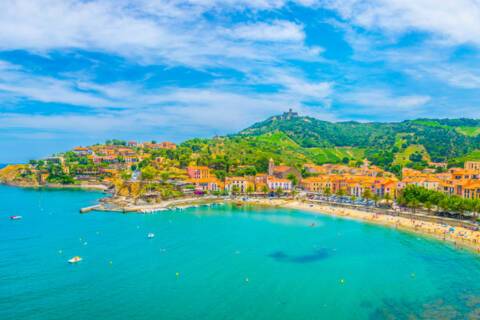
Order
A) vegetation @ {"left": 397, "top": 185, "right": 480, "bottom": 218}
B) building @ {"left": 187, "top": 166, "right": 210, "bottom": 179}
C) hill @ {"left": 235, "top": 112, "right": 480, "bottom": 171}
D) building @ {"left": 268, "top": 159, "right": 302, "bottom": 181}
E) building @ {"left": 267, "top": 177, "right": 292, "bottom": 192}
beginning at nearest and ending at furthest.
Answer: vegetation @ {"left": 397, "top": 185, "right": 480, "bottom": 218}
building @ {"left": 267, "top": 177, "right": 292, "bottom": 192}
building @ {"left": 187, "top": 166, "right": 210, "bottom": 179}
building @ {"left": 268, "top": 159, "right": 302, "bottom": 181}
hill @ {"left": 235, "top": 112, "right": 480, "bottom": 171}

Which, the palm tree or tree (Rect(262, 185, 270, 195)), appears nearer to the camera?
the palm tree

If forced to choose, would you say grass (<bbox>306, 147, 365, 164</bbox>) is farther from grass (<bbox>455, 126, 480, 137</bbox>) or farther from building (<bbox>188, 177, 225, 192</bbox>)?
building (<bbox>188, 177, 225, 192</bbox>)

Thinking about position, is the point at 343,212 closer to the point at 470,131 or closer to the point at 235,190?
the point at 235,190

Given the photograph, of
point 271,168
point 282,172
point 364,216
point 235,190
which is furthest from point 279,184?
point 364,216

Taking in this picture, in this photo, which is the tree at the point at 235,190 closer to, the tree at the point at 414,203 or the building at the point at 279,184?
the building at the point at 279,184

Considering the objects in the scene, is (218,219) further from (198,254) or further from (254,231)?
(198,254)

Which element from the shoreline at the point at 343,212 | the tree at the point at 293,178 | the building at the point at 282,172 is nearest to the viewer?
the shoreline at the point at 343,212

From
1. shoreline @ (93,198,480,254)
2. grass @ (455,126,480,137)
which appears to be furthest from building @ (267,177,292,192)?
grass @ (455,126,480,137)

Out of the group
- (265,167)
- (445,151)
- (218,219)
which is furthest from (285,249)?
(445,151)

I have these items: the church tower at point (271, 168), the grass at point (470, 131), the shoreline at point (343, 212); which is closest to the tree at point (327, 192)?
the shoreline at point (343, 212)
